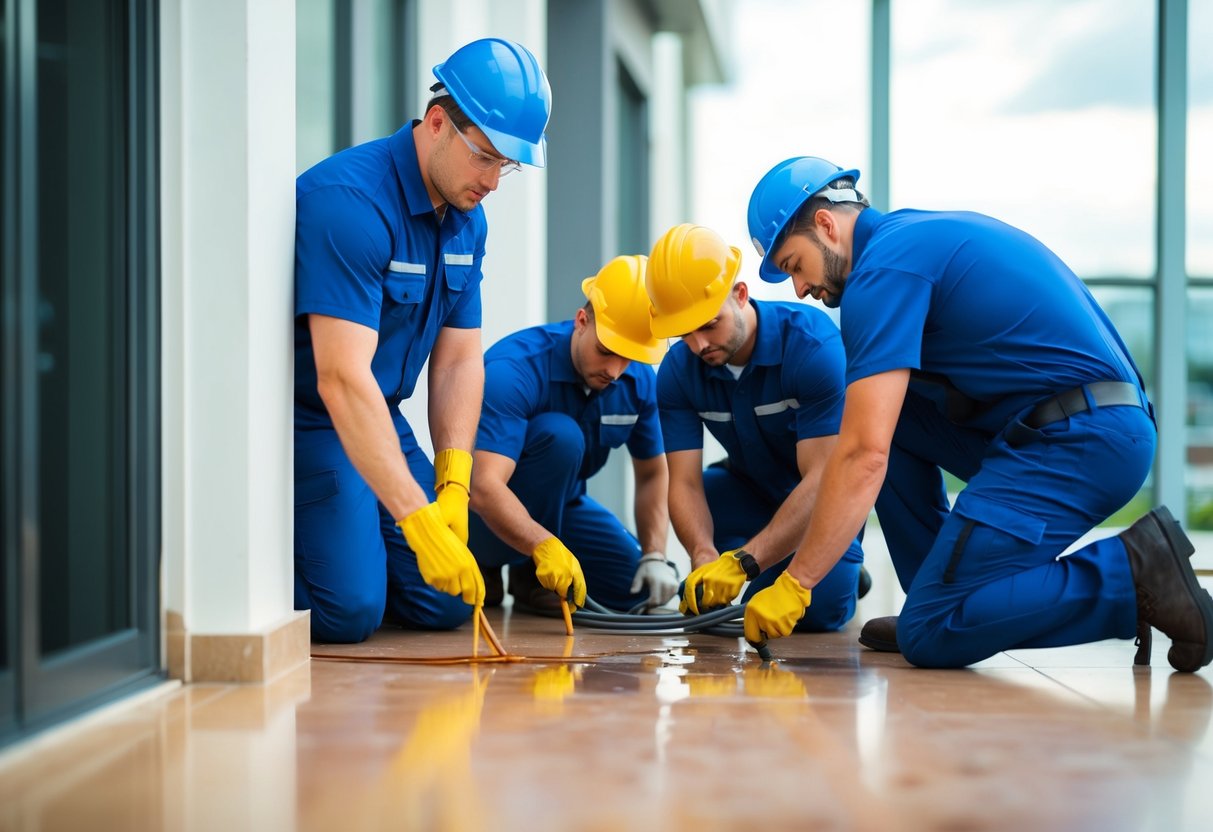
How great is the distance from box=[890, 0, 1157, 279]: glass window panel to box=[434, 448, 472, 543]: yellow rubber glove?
490 centimetres

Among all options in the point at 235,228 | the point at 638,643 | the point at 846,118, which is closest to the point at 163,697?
the point at 235,228

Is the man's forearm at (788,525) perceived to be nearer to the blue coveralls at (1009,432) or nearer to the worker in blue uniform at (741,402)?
the worker in blue uniform at (741,402)

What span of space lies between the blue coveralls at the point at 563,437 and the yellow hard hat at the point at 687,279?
1.49 ft

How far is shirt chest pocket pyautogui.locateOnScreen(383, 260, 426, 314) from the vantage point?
8.14 ft

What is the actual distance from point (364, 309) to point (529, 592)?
1276 mm

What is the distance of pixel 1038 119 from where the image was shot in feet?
22.5

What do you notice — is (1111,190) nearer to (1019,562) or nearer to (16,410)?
(1019,562)

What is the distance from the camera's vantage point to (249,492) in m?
2.09

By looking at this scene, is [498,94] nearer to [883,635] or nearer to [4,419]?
[4,419]

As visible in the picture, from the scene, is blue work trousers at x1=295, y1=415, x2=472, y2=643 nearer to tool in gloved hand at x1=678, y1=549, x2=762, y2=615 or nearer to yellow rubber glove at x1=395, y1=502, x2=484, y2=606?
yellow rubber glove at x1=395, y1=502, x2=484, y2=606

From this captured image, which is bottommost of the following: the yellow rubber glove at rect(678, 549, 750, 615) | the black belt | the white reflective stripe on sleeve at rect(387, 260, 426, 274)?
the yellow rubber glove at rect(678, 549, 750, 615)

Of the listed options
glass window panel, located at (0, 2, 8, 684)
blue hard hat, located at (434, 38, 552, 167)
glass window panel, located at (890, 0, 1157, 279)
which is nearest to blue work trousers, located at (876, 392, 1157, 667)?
blue hard hat, located at (434, 38, 552, 167)

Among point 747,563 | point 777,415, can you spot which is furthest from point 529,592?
point 777,415

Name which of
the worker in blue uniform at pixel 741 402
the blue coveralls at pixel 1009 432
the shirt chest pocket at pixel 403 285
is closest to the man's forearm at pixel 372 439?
the shirt chest pocket at pixel 403 285
